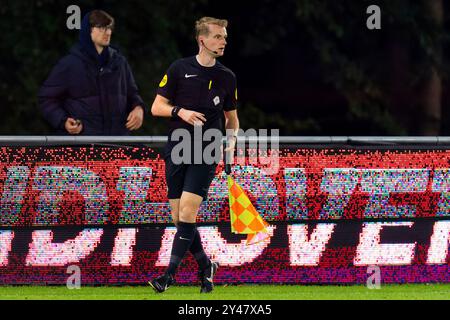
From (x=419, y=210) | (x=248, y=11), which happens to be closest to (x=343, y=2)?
(x=248, y=11)

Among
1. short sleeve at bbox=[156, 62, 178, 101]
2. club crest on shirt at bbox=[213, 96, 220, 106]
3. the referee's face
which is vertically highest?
the referee's face

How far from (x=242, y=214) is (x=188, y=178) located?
601 mm

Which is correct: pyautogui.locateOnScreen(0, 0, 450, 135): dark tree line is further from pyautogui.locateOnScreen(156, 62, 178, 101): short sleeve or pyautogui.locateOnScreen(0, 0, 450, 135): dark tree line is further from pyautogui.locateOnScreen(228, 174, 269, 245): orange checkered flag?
pyautogui.locateOnScreen(156, 62, 178, 101): short sleeve

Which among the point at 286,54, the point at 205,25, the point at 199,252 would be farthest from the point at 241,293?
the point at 286,54

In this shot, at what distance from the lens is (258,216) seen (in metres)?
11.1

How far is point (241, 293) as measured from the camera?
1099cm

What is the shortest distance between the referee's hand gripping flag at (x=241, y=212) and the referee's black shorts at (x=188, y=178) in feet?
0.79

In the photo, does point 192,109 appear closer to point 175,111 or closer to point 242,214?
point 175,111

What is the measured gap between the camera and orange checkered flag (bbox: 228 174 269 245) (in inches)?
436

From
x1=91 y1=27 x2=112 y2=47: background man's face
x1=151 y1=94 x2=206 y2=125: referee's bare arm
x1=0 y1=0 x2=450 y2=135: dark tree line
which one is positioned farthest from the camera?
x1=0 y1=0 x2=450 y2=135: dark tree line

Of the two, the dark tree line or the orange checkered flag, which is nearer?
the orange checkered flag

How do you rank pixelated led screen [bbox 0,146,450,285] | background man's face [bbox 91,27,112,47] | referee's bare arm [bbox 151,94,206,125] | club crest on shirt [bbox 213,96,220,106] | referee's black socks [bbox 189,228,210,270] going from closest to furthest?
1. referee's bare arm [bbox 151,94,206,125]
2. club crest on shirt [bbox 213,96,220,106]
3. referee's black socks [bbox 189,228,210,270]
4. pixelated led screen [bbox 0,146,450,285]
5. background man's face [bbox 91,27,112,47]

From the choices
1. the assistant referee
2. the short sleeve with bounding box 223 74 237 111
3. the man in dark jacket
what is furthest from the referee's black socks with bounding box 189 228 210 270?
the man in dark jacket

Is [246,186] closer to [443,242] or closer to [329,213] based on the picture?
[329,213]
